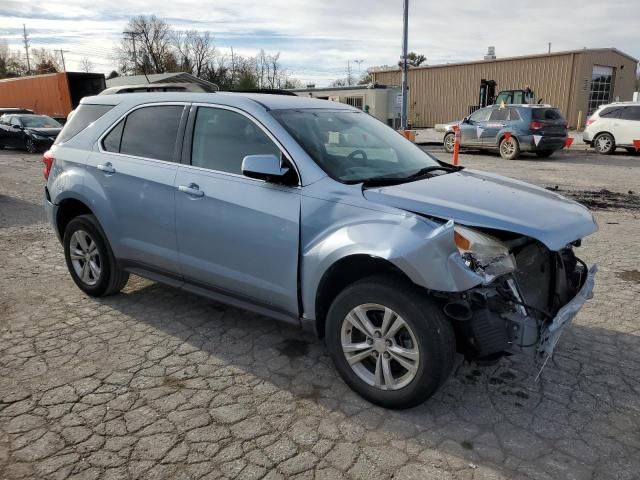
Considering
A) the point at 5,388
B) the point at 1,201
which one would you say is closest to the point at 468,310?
the point at 5,388

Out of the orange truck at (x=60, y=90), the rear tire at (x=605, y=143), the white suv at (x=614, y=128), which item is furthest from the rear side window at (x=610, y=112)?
the orange truck at (x=60, y=90)

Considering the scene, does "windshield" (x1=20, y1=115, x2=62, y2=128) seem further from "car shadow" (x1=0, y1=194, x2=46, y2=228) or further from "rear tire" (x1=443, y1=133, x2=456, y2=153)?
"rear tire" (x1=443, y1=133, x2=456, y2=153)

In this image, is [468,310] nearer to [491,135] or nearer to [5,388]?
[5,388]

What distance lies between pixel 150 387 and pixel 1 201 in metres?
8.23

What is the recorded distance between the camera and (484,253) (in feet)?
9.24

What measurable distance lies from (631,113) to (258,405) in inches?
693

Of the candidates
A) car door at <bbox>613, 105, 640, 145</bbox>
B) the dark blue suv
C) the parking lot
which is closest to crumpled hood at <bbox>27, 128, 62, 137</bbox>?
the dark blue suv

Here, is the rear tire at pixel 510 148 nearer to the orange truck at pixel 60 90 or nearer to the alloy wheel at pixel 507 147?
the alloy wheel at pixel 507 147

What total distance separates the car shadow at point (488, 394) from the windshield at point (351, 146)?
138 centimetres

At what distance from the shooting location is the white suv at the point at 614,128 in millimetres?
16484

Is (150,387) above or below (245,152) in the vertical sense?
below

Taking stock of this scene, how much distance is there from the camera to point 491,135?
17.2 meters

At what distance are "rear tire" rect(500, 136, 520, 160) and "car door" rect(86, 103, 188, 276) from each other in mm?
14515

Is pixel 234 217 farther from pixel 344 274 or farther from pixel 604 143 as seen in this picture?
pixel 604 143
